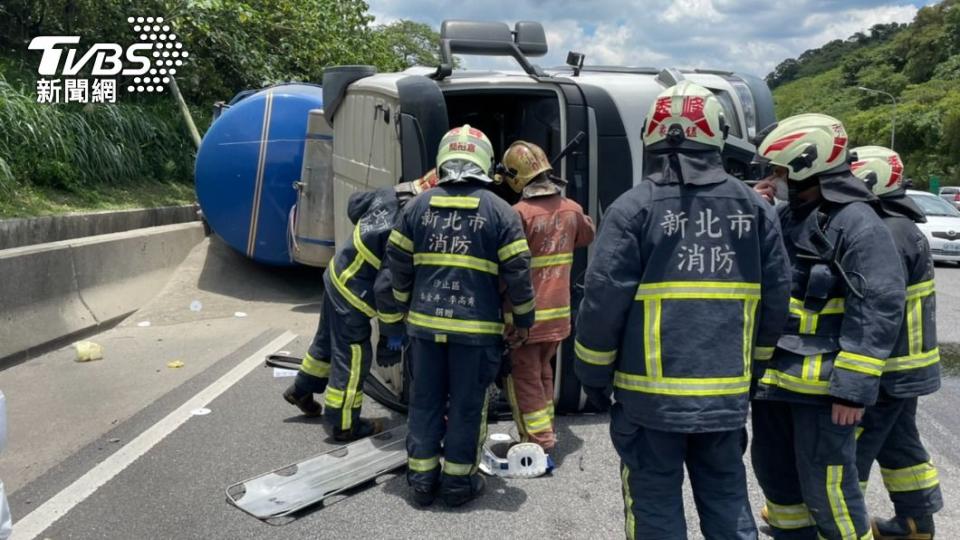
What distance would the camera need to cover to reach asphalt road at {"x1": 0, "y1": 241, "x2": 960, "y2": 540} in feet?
13.2

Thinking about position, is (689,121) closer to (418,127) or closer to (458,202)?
(458,202)

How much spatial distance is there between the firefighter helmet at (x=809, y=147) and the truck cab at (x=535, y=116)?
1.93 metres

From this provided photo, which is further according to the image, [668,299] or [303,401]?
[303,401]

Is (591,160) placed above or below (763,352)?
above

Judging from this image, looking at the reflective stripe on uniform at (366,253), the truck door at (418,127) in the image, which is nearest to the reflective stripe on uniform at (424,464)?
the reflective stripe on uniform at (366,253)

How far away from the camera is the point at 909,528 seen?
3.72m

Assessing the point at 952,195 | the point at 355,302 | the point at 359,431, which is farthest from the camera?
the point at 952,195

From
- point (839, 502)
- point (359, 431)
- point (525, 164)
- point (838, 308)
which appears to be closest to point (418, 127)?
point (525, 164)

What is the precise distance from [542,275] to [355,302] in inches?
45.0

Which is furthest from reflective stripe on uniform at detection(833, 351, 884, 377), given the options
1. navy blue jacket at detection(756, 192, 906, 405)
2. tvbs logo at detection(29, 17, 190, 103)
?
tvbs logo at detection(29, 17, 190, 103)

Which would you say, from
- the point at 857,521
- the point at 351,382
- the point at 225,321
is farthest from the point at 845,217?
the point at 225,321

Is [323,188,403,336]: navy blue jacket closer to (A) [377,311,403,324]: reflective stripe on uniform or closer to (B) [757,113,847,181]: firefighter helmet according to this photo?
(A) [377,311,403,324]: reflective stripe on uniform

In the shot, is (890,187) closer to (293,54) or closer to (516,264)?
(516,264)

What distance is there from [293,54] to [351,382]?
1215 cm
